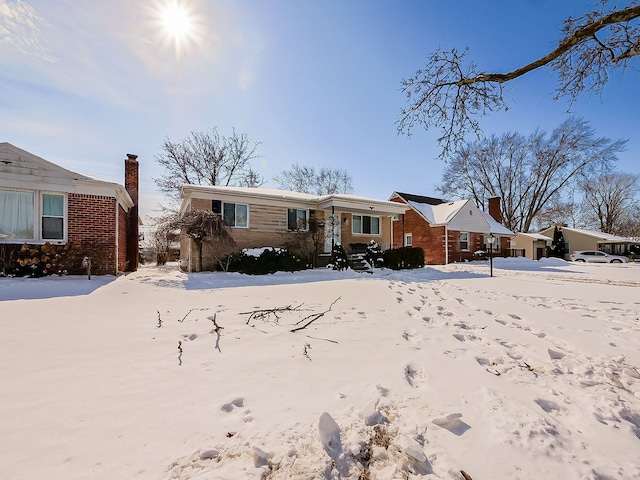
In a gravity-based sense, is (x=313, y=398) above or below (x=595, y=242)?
below

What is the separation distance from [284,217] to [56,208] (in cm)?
840

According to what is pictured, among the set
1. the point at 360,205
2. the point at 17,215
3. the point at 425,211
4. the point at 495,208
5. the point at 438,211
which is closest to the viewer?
the point at 17,215

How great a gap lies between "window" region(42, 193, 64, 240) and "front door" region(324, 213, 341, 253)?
10272 millimetres

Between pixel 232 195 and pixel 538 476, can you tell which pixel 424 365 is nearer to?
pixel 538 476

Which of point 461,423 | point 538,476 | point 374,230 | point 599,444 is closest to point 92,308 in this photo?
point 461,423

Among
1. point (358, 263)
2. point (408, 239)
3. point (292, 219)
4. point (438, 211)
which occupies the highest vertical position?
point (438, 211)

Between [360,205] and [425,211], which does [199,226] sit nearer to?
[360,205]

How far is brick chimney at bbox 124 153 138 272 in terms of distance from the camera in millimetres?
12398

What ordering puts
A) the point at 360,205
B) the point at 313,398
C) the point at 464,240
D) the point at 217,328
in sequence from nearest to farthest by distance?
the point at 313,398
the point at 217,328
the point at 360,205
the point at 464,240

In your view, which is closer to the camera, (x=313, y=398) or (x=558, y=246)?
(x=313, y=398)

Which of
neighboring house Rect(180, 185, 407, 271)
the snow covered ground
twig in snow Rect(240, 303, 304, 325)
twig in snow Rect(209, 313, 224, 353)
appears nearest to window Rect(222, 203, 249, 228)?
neighboring house Rect(180, 185, 407, 271)

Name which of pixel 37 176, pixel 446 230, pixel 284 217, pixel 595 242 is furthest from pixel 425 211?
pixel 595 242

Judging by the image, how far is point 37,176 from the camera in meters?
8.71

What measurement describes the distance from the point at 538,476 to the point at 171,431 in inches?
76.3
